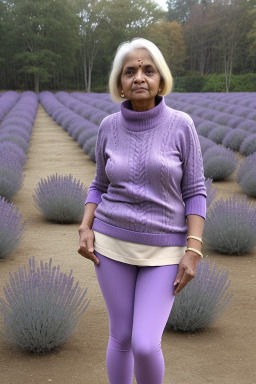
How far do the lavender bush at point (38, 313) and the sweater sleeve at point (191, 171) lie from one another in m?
1.62

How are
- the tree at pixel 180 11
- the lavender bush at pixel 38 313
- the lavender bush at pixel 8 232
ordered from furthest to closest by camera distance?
the tree at pixel 180 11 → the lavender bush at pixel 8 232 → the lavender bush at pixel 38 313

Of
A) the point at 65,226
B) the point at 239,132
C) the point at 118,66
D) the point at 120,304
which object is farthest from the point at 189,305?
the point at 239,132

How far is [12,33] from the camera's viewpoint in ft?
209

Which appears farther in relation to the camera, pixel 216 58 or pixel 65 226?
pixel 216 58

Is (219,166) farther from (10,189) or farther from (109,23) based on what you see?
(109,23)

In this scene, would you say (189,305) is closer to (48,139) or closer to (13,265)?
(13,265)

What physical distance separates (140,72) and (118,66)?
0.14m

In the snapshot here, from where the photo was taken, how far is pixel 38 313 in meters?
3.99

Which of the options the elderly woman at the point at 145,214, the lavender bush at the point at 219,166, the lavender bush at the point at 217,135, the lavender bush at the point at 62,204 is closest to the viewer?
the elderly woman at the point at 145,214

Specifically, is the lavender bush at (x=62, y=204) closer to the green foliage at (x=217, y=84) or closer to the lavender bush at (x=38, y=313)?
the lavender bush at (x=38, y=313)

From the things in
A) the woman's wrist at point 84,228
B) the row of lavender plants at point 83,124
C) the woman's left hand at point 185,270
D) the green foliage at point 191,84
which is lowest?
the green foliage at point 191,84

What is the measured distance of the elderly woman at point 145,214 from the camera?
8.12 feet

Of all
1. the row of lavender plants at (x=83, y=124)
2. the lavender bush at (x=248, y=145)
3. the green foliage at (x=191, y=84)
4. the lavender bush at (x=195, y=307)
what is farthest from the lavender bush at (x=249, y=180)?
the green foliage at (x=191, y=84)

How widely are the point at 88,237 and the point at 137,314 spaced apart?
44 cm
